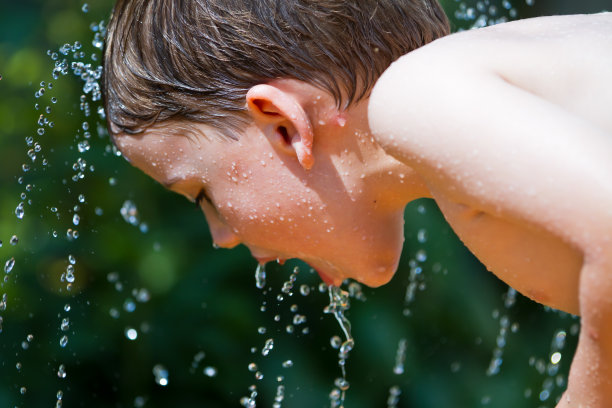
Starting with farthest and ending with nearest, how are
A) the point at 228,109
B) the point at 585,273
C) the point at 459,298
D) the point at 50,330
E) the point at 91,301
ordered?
the point at 459,298, the point at 91,301, the point at 50,330, the point at 228,109, the point at 585,273

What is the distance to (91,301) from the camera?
201cm

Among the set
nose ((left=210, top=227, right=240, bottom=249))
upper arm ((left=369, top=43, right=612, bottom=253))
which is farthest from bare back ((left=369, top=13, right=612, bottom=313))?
nose ((left=210, top=227, right=240, bottom=249))

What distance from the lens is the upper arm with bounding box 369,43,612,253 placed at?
780 millimetres

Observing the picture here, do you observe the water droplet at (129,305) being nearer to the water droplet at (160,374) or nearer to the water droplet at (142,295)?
the water droplet at (142,295)

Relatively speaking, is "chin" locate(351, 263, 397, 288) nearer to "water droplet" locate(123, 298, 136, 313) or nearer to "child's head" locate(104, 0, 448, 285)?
"child's head" locate(104, 0, 448, 285)

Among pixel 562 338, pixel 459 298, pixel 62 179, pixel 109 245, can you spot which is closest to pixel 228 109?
pixel 62 179

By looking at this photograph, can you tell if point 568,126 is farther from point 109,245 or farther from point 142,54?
point 109,245

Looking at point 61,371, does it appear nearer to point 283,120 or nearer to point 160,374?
point 160,374

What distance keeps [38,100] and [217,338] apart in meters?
0.68

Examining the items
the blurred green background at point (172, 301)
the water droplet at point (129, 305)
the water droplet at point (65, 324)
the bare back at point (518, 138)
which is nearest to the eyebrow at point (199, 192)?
the bare back at point (518, 138)

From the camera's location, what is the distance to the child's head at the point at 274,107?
1.14 meters

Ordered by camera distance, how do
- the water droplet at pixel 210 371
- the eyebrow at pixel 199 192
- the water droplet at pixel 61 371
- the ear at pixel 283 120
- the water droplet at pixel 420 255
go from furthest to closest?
the water droplet at pixel 420 255 < the water droplet at pixel 210 371 < the water droplet at pixel 61 371 < the eyebrow at pixel 199 192 < the ear at pixel 283 120

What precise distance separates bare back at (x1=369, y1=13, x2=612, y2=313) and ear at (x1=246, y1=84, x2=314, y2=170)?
0.65 ft

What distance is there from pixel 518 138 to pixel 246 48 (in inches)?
17.8
